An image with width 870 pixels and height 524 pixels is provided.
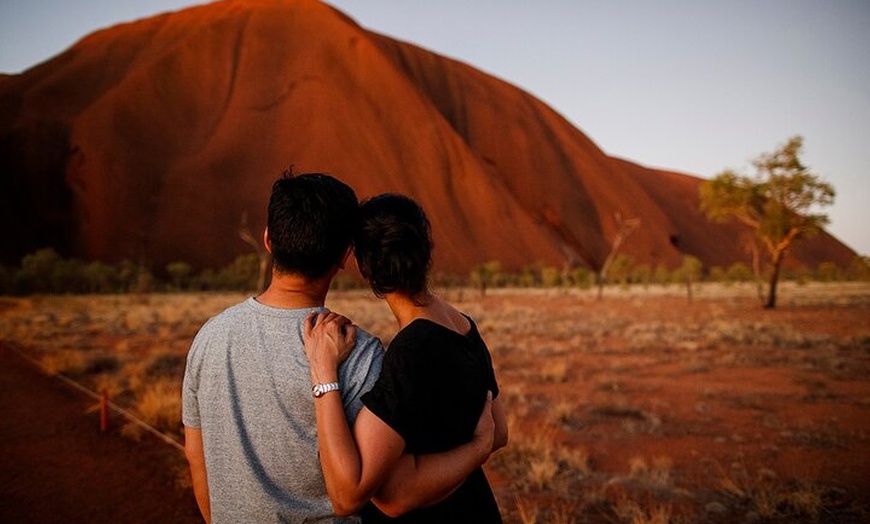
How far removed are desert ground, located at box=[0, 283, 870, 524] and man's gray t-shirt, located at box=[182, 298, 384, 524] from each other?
3020 mm

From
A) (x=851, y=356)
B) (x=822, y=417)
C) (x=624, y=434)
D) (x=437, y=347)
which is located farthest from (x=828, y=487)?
(x=851, y=356)

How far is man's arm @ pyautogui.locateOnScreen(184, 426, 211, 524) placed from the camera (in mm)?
1771

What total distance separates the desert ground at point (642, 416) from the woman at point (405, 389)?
9.73 ft

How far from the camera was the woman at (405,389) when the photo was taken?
143cm

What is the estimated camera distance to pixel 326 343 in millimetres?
1478

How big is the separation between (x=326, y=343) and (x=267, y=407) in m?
0.28

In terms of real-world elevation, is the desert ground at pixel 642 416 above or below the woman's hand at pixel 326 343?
below

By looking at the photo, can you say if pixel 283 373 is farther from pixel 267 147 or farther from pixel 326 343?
pixel 267 147

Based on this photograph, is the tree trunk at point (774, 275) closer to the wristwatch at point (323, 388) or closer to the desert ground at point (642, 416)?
the desert ground at point (642, 416)

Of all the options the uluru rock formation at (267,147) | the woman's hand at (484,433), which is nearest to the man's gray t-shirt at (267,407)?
the woman's hand at (484,433)

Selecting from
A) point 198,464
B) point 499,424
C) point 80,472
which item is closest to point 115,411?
point 80,472

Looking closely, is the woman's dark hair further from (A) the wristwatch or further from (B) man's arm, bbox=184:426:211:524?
(B) man's arm, bbox=184:426:211:524

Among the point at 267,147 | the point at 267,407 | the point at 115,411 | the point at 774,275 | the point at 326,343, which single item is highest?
the point at 267,147

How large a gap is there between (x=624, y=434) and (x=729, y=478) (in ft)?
5.54
